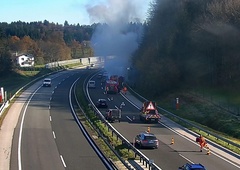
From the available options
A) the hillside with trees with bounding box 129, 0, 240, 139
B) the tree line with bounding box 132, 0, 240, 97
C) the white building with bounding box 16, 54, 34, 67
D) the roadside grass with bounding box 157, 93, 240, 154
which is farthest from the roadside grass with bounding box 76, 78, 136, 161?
the white building with bounding box 16, 54, 34, 67

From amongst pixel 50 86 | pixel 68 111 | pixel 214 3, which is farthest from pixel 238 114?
pixel 50 86

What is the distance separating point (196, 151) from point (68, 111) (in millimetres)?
22915

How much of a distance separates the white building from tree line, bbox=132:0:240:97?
74.2 meters

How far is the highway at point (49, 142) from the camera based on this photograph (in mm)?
28422

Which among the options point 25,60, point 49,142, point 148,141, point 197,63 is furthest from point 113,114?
point 25,60

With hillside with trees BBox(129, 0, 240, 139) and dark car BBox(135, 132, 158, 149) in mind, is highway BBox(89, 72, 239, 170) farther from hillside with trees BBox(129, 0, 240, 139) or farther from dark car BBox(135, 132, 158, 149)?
hillside with trees BBox(129, 0, 240, 139)

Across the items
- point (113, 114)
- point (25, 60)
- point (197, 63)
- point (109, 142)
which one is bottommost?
point (109, 142)

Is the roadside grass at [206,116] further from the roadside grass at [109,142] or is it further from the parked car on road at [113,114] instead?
the roadside grass at [109,142]

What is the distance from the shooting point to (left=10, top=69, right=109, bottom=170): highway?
28.4 metres

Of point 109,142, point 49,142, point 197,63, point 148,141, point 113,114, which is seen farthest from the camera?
point 197,63

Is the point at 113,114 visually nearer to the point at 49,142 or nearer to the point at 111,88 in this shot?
the point at 49,142

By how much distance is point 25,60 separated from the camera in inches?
6344

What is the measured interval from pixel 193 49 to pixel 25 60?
95555 mm

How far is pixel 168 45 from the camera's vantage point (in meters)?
80.0
